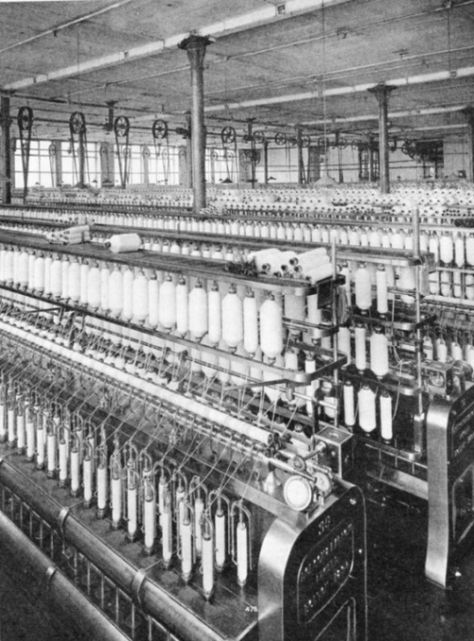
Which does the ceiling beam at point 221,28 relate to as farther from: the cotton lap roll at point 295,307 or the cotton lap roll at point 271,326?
the cotton lap roll at point 271,326

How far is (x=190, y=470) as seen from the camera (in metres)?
2.74

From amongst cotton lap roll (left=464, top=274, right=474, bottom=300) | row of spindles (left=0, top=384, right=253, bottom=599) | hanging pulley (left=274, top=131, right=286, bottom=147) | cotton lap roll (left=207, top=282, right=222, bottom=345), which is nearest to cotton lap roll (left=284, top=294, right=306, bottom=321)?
cotton lap roll (left=207, top=282, right=222, bottom=345)

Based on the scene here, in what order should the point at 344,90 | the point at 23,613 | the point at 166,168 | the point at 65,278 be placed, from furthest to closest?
the point at 166,168
the point at 344,90
the point at 65,278
the point at 23,613

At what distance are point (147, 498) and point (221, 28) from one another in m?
6.39

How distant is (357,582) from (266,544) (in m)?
0.58

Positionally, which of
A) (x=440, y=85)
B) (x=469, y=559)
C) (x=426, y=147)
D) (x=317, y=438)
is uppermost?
(x=426, y=147)

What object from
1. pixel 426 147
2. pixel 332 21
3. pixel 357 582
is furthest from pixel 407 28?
pixel 426 147

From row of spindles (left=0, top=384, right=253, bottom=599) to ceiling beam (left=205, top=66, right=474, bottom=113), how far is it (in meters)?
7.21

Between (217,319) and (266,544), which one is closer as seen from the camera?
(266,544)

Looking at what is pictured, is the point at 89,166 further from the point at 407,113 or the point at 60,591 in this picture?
the point at 60,591

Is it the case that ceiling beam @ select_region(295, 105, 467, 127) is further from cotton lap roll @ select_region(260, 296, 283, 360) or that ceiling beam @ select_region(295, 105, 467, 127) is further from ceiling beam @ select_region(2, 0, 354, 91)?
cotton lap roll @ select_region(260, 296, 283, 360)

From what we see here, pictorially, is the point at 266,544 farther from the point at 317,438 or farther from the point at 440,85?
the point at 440,85

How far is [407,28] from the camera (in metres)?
7.86

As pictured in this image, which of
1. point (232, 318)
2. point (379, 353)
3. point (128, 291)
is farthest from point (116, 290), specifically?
point (379, 353)
